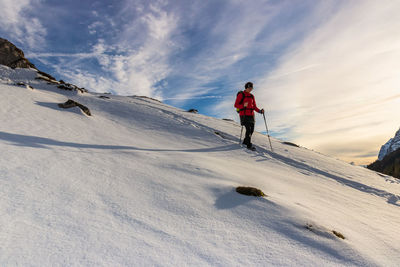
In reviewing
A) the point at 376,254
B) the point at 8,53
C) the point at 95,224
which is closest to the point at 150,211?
the point at 95,224

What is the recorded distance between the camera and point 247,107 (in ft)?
28.4

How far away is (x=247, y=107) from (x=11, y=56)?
86.7 ft

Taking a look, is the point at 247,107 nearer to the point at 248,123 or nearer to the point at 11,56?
the point at 248,123

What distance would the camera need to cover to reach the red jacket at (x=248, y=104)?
8430mm

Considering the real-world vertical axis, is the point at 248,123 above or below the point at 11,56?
below

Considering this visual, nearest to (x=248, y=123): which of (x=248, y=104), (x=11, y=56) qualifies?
(x=248, y=104)

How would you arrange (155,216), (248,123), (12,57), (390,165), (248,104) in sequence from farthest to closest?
1. (390,165)
2. (12,57)
3. (248,123)
4. (248,104)
5. (155,216)

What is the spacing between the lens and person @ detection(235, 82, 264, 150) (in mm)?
8391

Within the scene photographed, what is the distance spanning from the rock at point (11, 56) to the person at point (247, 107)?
80.4ft

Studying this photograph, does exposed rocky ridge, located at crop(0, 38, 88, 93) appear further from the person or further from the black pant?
the black pant

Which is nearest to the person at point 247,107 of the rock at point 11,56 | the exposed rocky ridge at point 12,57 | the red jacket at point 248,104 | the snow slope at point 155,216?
the red jacket at point 248,104

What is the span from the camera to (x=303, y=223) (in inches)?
107

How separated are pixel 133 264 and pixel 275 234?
5.74 feet

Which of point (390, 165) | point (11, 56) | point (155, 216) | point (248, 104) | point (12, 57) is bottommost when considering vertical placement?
point (155, 216)
